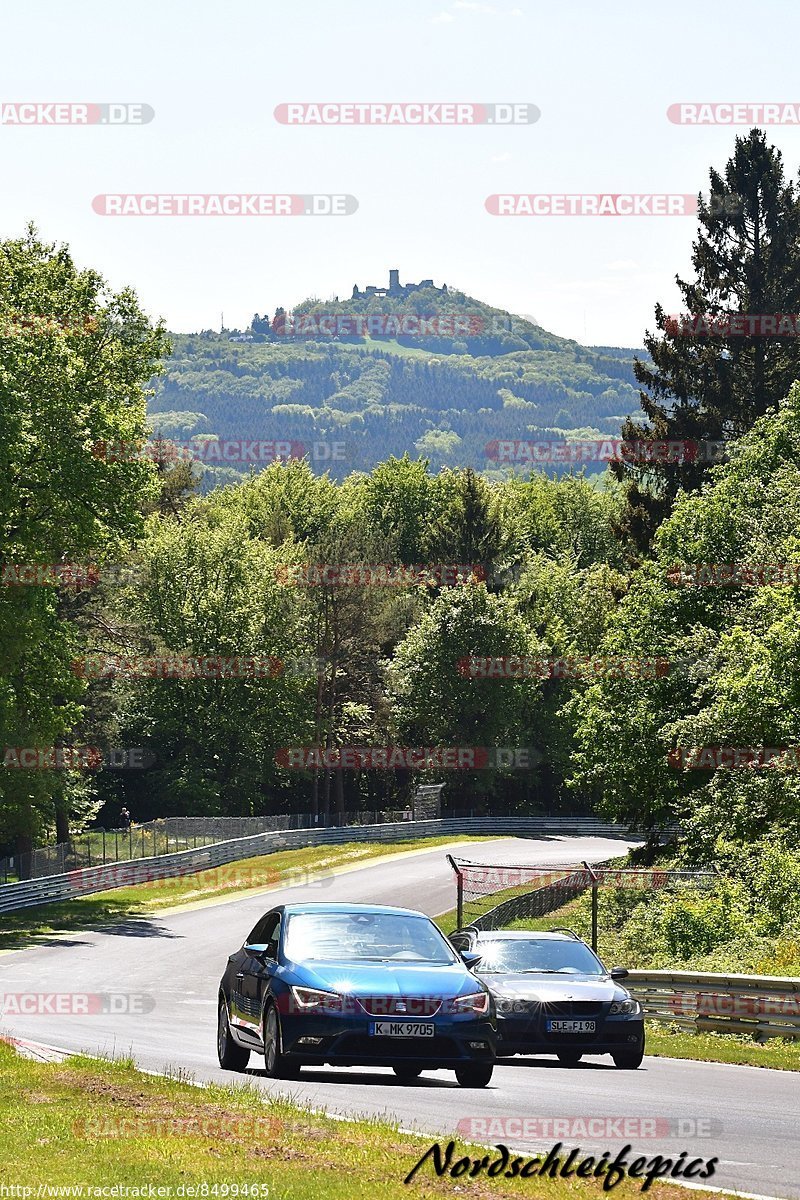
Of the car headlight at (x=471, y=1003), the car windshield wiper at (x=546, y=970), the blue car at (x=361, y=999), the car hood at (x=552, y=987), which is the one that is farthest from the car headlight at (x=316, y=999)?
the car windshield wiper at (x=546, y=970)

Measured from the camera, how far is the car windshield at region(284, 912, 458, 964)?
1478 centimetres

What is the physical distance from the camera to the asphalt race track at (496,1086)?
37.1 feet

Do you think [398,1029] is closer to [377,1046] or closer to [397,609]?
[377,1046]

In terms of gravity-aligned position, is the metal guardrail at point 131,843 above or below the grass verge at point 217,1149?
below

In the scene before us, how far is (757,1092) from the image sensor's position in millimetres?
15406

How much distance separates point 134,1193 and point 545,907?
33144 mm

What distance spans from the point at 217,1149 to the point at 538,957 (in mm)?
9499

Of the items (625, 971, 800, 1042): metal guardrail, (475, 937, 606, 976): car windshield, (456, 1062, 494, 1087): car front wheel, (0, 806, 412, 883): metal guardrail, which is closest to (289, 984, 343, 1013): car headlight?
(456, 1062, 494, 1087): car front wheel

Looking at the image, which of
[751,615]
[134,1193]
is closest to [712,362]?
[751,615]

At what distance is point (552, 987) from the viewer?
59.6ft

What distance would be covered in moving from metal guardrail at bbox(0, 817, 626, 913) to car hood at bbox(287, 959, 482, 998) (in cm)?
3688

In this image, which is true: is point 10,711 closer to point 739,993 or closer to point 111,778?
point 739,993

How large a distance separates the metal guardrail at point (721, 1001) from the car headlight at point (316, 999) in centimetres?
839

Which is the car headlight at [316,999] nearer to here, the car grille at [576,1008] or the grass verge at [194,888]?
the car grille at [576,1008]
